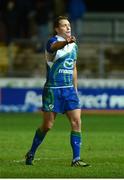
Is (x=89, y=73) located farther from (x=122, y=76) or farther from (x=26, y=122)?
(x=26, y=122)

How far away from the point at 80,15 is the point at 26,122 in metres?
6.77

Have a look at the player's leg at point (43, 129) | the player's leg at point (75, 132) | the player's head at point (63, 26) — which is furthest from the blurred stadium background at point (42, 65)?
the player's head at point (63, 26)

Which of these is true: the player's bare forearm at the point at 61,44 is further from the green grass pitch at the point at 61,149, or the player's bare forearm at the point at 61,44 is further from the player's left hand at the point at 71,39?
the green grass pitch at the point at 61,149

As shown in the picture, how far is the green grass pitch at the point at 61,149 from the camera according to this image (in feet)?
37.7

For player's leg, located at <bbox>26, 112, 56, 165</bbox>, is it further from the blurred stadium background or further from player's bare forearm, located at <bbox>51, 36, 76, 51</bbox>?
the blurred stadium background

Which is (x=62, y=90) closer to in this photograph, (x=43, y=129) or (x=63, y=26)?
(x=43, y=129)

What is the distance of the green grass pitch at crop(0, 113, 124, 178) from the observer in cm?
1148

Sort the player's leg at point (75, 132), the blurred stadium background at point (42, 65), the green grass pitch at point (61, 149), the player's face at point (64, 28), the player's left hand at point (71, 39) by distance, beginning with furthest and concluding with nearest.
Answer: the blurred stadium background at point (42, 65) → the player's leg at point (75, 132) → the player's face at point (64, 28) → the player's left hand at point (71, 39) → the green grass pitch at point (61, 149)

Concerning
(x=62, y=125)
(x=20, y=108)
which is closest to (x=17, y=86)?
(x=20, y=108)

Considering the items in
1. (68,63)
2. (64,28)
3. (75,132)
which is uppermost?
(64,28)

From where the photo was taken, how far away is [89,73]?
2667 centimetres

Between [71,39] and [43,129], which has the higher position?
[71,39]

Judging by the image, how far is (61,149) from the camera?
15.2 m

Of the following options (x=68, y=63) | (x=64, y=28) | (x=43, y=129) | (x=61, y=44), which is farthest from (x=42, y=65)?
(x=61, y=44)
